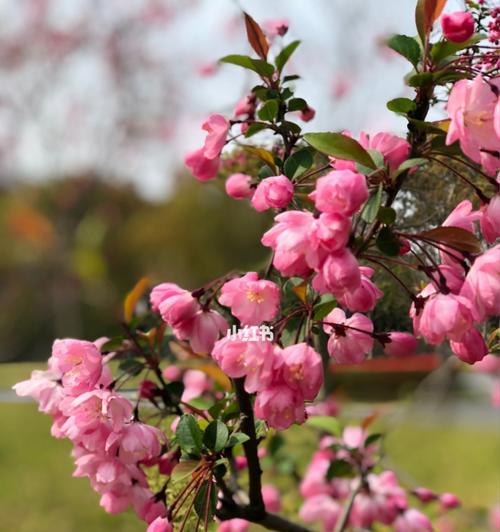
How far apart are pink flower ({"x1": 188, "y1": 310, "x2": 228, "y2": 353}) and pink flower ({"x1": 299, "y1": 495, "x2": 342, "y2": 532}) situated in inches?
23.5

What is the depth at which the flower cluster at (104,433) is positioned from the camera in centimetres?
53

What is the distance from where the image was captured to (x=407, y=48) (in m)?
0.50

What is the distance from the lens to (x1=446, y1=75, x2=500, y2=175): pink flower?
0.42 metres

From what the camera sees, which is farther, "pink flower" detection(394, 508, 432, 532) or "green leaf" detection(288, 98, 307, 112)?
"pink flower" detection(394, 508, 432, 532)

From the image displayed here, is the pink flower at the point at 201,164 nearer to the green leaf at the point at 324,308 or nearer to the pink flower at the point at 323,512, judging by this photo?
the green leaf at the point at 324,308

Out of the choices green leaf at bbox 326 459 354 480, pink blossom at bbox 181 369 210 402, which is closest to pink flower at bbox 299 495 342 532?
green leaf at bbox 326 459 354 480

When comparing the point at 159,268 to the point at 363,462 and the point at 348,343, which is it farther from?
the point at 348,343

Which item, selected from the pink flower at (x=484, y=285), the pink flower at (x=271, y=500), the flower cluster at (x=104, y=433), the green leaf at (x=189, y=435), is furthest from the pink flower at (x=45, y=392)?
the pink flower at (x=271, y=500)

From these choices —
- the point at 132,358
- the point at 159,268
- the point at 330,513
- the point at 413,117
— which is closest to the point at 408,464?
the point at 330,513

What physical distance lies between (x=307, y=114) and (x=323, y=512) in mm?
619

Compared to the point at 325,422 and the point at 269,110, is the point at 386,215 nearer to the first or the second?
the point at 269,110

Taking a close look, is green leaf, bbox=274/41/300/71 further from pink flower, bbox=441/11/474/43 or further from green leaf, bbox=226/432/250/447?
green leaf, bbox=226/432/250/447

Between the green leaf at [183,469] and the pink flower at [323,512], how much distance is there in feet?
1.81

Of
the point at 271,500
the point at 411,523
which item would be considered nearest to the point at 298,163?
the point at 411,523
